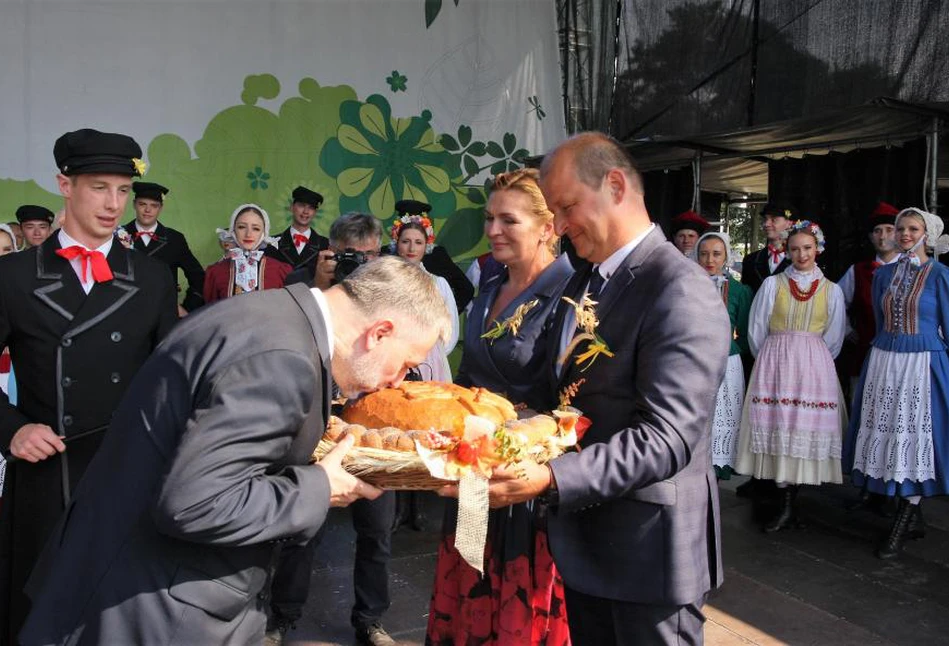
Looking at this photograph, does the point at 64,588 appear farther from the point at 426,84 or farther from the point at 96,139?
the point at 426,84

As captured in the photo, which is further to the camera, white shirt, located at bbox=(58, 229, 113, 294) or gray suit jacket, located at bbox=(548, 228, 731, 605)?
white shirt, located at bbox=(58, 229, 113, 294)

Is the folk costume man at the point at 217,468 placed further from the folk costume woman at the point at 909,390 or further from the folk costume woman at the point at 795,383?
the folk costume woman at the point at 795,383

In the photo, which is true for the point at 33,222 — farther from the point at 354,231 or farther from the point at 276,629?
the point at 276,629

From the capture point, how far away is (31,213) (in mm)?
6484

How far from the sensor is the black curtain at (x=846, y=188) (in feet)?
21.9

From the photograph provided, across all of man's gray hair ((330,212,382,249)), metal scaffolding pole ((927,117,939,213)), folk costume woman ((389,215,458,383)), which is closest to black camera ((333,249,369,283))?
man's gray hair ((330,212,382,249))

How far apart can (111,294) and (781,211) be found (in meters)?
6.21

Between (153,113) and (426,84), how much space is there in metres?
2.70

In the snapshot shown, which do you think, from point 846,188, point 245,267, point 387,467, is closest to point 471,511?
point 387,467

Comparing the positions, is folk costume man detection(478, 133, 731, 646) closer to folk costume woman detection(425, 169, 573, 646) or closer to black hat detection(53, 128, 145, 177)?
folk costume woman detection(425, 169, 573, 646)

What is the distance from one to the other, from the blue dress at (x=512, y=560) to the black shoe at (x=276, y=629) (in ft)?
3.59

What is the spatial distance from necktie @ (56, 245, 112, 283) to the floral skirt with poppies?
4.42ft

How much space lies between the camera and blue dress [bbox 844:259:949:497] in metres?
5.29

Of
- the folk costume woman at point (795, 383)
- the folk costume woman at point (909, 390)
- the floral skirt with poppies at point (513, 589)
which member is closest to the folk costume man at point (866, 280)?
the folk costume woman at point (795, 383)
